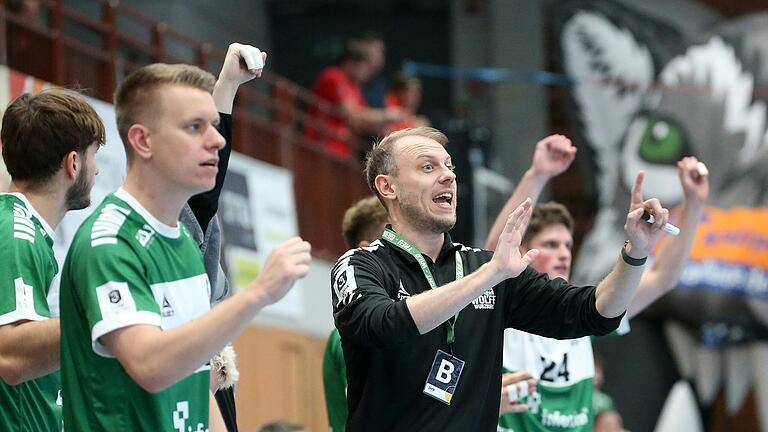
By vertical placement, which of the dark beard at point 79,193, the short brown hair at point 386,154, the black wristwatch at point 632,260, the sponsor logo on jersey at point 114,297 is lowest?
the sponsor logo on jersey at point 114,297

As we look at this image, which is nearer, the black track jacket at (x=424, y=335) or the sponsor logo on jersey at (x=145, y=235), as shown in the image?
the sponsor logo on jersey at (x=145, y=235)

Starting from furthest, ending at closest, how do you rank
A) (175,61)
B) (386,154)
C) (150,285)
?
1. (175,61)
2. (386,154)
3. (150,285)

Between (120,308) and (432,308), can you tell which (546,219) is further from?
(120,308)

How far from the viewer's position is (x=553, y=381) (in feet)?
18.5

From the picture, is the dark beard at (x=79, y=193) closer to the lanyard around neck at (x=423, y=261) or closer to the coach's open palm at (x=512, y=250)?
the lanyard around neck at (x=423, y=261)

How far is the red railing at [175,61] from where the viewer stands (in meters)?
8.97

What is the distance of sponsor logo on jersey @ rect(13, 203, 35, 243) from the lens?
4.10 meters

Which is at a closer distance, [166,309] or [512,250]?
[166,309]

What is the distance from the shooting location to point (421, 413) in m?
4.16

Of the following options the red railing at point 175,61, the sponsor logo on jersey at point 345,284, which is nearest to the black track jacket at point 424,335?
the sponsor logo on jersey at point 345,284

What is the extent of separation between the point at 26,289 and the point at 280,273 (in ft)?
3.82

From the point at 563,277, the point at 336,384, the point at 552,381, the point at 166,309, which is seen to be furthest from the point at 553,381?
the point at 166,309

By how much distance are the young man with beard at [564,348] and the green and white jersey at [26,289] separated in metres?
2.01

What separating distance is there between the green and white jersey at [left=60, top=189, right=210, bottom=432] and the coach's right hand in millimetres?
300
